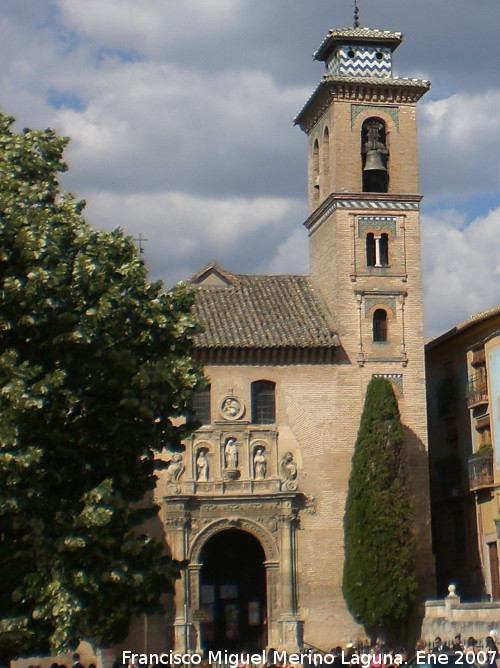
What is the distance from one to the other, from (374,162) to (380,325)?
5.47 m

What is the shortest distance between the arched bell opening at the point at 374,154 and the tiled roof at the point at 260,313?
413 cm

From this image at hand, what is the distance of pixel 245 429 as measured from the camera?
35.9m

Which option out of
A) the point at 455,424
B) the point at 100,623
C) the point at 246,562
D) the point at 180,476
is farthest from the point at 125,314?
the point at 455,424

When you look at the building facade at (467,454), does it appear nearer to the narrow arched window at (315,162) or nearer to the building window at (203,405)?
the narrow arched window at (315,162)

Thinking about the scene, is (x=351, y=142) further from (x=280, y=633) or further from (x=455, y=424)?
(x=280, y=633)

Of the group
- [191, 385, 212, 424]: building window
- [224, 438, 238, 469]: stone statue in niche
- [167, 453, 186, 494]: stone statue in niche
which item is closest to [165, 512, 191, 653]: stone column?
[167, 453, 186, 494]: stone statue in niche

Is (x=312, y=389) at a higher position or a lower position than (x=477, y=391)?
lower

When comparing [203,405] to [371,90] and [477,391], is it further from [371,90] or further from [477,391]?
[371,90]

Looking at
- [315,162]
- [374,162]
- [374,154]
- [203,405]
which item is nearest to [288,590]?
[203,405]

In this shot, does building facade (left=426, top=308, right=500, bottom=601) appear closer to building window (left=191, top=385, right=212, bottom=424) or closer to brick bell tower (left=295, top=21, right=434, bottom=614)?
brick bell tower (left=295, top=21, right=434, bottom=614)

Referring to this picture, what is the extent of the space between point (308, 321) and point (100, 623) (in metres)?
21.0

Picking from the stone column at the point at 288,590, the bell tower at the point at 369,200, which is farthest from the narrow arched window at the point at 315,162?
the stone column at the point at 288,590

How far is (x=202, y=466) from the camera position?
35531 millimetres

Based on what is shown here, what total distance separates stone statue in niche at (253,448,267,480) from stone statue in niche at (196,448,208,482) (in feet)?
5.06
